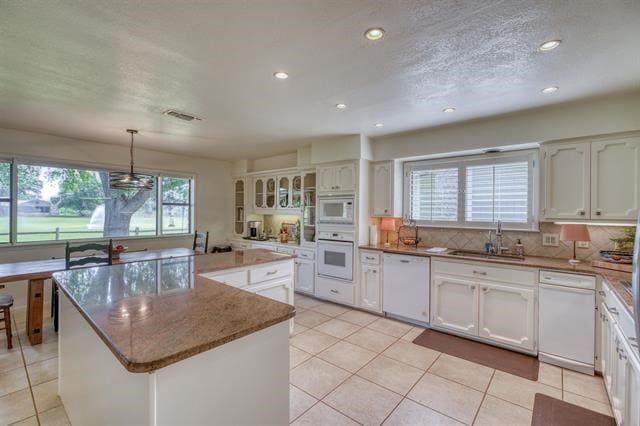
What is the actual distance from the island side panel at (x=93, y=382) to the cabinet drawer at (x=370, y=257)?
10.3ft

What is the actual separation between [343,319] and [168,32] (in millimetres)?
3459

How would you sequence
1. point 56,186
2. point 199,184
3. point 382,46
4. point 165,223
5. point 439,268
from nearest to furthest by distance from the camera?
1. point 382,46
2. point 439,268
3. point 56,186
4. point 165,223
5. point 199,184

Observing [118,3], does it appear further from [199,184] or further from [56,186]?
[199,184]

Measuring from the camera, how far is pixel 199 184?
233 inches

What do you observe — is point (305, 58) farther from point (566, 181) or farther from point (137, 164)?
point (137, 164)

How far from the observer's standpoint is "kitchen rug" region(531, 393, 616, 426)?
1.98m

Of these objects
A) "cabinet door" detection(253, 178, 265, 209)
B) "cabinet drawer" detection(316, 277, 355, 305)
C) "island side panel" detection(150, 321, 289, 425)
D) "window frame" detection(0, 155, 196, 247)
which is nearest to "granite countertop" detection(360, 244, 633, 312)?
"cabinet drawer" detection(316, 277, 355, 305)

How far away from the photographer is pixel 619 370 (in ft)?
5.99

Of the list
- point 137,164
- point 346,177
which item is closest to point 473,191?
point 346,177

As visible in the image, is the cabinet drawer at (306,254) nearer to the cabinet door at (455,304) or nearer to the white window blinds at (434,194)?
the white window blinds at (434,194)

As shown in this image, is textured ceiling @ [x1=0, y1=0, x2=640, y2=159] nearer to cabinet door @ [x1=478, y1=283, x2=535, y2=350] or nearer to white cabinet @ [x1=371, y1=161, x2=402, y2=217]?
white cabinet @ [x1=371, y1=161, x2=402, y2=217]

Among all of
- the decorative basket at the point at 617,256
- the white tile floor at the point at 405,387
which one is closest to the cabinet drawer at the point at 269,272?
the white tile floor at the point at 405,387

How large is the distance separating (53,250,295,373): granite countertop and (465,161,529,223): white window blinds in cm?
319

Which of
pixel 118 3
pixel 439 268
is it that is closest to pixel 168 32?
pixel 118 3
